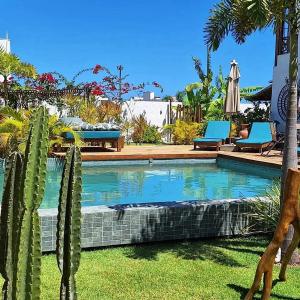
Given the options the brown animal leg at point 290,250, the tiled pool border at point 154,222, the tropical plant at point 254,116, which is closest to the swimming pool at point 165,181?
the tiled pool border at point 154,222

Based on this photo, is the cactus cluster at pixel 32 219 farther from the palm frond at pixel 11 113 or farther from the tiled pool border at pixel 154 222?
the palm frond at pixel 11 113

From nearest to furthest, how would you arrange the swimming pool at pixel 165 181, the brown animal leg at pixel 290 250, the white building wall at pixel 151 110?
the brown animal leg at pixel 290 250
the swimming pool at pixel 165 181
the white building wall at pixel 151 110

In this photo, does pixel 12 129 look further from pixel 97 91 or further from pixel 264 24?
pixel 97 91

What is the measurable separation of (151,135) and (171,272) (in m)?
17.8

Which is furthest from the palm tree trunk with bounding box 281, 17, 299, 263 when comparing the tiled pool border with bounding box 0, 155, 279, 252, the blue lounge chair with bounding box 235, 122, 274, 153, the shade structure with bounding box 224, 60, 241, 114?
the shade structure with bounding box 224, 60, 241, 114

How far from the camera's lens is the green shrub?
72.8ft

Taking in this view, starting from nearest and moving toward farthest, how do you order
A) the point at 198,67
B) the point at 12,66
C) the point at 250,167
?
1. the point at 250,167
2. the point at 12,66
3. the point at 198,67

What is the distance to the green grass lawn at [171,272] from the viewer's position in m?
4.15

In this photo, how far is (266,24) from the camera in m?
5.14

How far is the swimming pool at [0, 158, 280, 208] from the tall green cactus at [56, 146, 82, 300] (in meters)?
5.09

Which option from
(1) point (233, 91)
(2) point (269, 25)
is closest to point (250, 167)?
(1) point (233, 91)

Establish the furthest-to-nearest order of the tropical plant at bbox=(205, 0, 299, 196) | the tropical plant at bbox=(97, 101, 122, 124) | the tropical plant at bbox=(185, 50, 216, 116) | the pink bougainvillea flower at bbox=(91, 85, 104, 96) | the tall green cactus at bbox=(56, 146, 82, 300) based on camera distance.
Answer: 1. the tropical plant at bbox=(185, 50, 216, 116)
2. the pink bougainvillea flower at bbox=(91, 85, 104, 96)
3. the tropical plant at bbox=(97, 101, 122, 124)
4. the tropical plant at bbox=(205, 0, 299, 196)
5. the tall green cactus at bbox=(56, 146, 82, 300)

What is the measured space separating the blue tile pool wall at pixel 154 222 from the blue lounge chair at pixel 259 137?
10.5 metres

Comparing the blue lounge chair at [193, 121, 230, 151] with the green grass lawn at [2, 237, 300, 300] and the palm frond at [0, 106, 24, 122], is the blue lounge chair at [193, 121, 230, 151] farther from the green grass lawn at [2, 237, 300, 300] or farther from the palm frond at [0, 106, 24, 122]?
the green grass lawn at [2, 237, 300, 300]
